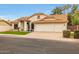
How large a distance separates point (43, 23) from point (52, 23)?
241 millimetres

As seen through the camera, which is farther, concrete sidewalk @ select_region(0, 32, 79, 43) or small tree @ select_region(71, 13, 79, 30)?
concrete sidewalk @ select_region(0, 32, 79, 43)

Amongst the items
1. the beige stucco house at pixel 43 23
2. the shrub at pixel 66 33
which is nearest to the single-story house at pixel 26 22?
the beige stucco house at pixel 43 23

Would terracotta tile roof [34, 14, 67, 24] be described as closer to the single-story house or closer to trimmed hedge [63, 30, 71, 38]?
the single-story house

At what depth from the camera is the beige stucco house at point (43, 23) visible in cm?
785

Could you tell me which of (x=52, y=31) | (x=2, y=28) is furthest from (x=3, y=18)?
(x=52, y=31)

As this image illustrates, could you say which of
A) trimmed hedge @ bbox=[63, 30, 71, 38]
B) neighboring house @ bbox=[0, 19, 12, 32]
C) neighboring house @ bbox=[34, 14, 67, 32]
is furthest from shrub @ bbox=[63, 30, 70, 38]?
neighboring house @ bbox=[0, 19, 12, 32]

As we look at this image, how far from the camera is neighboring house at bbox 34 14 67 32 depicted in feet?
25.8

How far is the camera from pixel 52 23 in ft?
26.2

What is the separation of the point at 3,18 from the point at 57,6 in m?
1.45

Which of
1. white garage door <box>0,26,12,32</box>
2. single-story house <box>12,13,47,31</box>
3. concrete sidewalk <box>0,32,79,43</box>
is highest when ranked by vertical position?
single-story house <box>12,13,47,31</box>

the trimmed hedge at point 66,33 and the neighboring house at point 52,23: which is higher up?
the neighboring house at point 52,23

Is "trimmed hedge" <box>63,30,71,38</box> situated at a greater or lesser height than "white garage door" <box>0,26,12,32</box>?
lesser

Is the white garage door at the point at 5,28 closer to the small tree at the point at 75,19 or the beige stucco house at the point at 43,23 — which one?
the beige stucco house at the point at 43,23

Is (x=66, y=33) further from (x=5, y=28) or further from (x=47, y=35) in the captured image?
(x=5, y=28)
